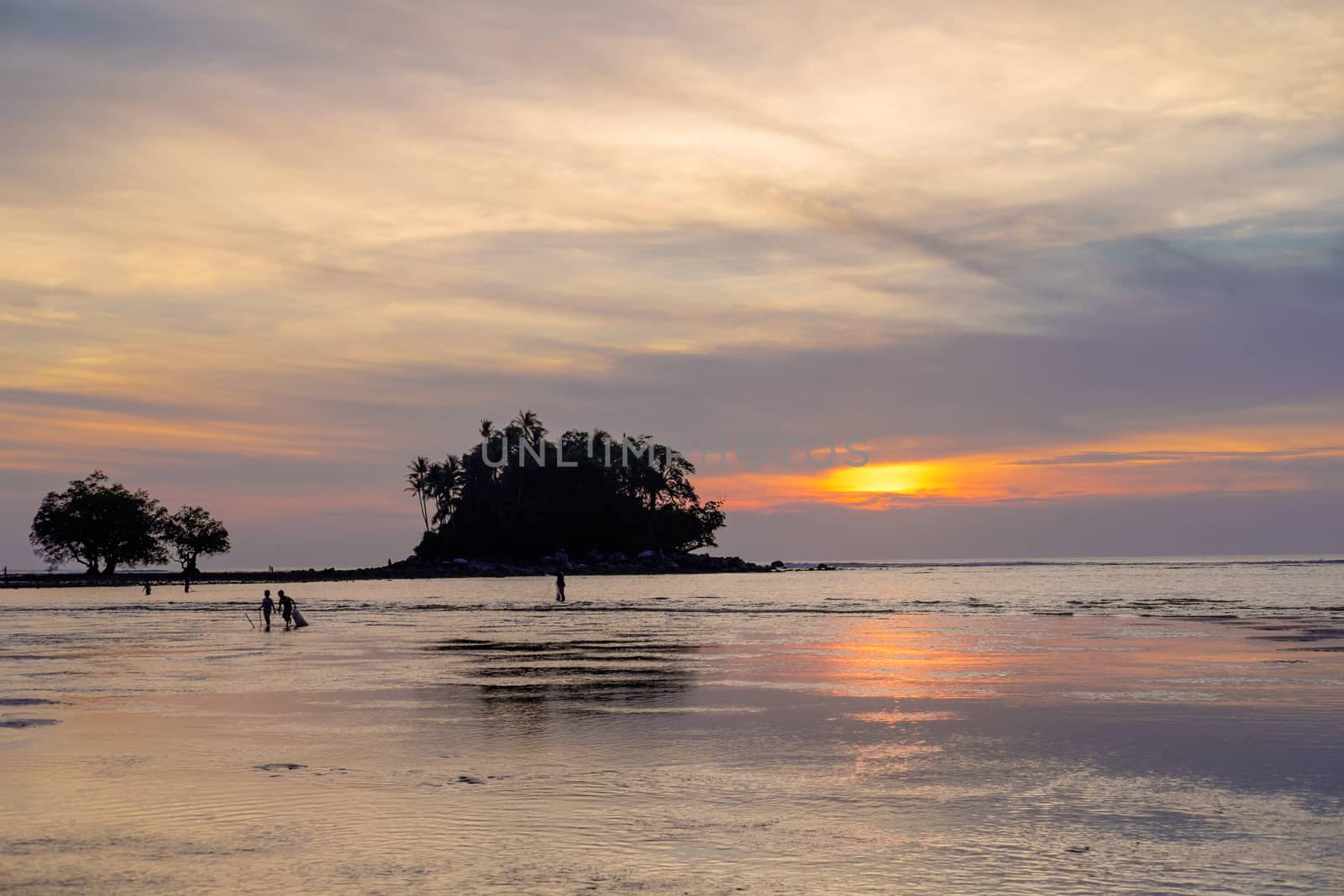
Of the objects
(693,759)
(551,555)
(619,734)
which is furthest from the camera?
(551,555)

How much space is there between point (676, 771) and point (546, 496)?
160387 mm

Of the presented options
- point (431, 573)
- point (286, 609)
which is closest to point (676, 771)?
point (286, 609)

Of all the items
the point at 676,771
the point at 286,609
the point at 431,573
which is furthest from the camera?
the point at 431,573

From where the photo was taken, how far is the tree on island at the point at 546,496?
6752 inches

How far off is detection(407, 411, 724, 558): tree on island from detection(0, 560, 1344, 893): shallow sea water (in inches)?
5348

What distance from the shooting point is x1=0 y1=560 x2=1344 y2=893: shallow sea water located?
1024 cm

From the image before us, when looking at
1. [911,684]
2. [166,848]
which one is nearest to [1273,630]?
[911,684]

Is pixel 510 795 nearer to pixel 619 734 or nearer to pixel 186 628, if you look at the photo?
pixel 619 734

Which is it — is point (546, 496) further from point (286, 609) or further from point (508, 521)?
point (286, 609)

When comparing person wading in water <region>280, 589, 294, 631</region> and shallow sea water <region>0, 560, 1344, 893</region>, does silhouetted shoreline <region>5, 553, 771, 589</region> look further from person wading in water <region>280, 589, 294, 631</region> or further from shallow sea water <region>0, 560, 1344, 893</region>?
shallow sea water <region>0, 560, 1344, 893</region>

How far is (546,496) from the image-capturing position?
572ft

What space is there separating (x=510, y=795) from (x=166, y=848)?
3.72m

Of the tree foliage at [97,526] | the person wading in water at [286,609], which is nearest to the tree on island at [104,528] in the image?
the tree foliage at [97,526]

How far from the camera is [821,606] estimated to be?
238 feet
